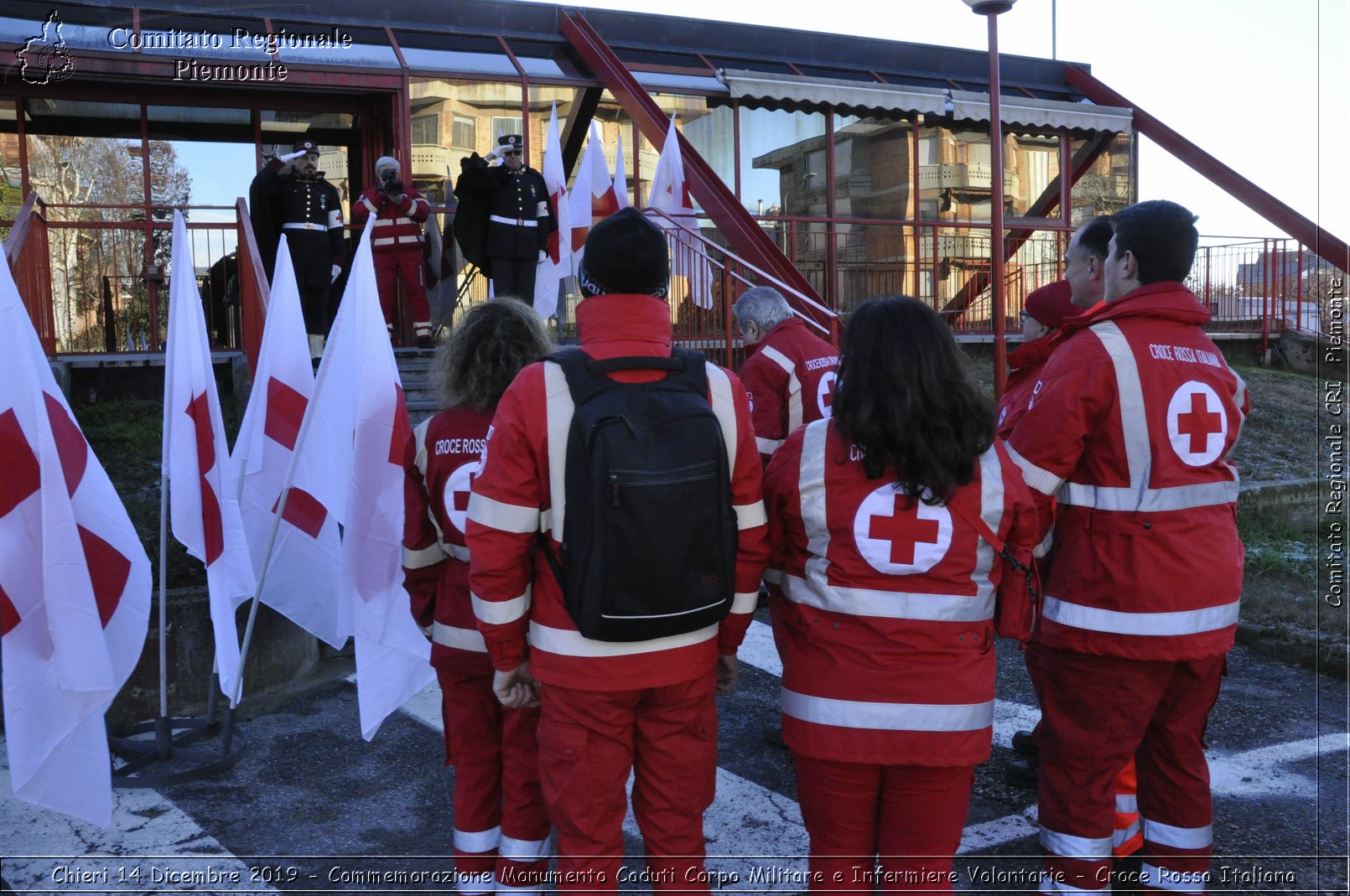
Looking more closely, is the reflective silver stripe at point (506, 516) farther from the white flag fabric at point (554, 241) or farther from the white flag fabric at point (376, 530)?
the white flag fabric at point (554, 241)

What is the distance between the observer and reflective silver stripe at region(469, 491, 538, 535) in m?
2.58

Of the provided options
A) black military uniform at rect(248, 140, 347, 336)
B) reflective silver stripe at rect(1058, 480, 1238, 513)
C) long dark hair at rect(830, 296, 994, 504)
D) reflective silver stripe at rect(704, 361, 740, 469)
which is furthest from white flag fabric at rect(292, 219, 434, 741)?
black military uniform at rect(248, 140, 347, 336)

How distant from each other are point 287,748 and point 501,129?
900 centimetres

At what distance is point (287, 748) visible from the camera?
460 cm

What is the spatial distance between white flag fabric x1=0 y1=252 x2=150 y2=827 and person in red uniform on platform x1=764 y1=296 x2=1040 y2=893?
2.22m

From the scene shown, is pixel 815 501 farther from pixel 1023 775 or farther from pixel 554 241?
pixel 554 241

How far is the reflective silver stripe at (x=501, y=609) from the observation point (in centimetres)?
264

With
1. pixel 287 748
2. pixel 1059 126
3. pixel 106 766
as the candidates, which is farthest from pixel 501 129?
pixel 106 766

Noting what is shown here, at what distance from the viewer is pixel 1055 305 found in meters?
3.97

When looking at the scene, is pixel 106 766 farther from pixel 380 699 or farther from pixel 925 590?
pixel 925 590

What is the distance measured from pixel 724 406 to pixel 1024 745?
2.43 meters

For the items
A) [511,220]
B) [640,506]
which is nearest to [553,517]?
[640,506]

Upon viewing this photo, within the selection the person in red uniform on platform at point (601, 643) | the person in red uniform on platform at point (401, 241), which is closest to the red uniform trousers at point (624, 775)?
the person in red uniform on platform at point (601, 643)

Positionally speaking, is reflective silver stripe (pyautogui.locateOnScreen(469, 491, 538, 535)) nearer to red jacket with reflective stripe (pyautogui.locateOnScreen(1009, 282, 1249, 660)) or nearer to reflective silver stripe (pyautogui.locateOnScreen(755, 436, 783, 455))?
red jacket with reflective stripe (pyautogui.locateOnScreen(1009, 282, 1249, 660))
